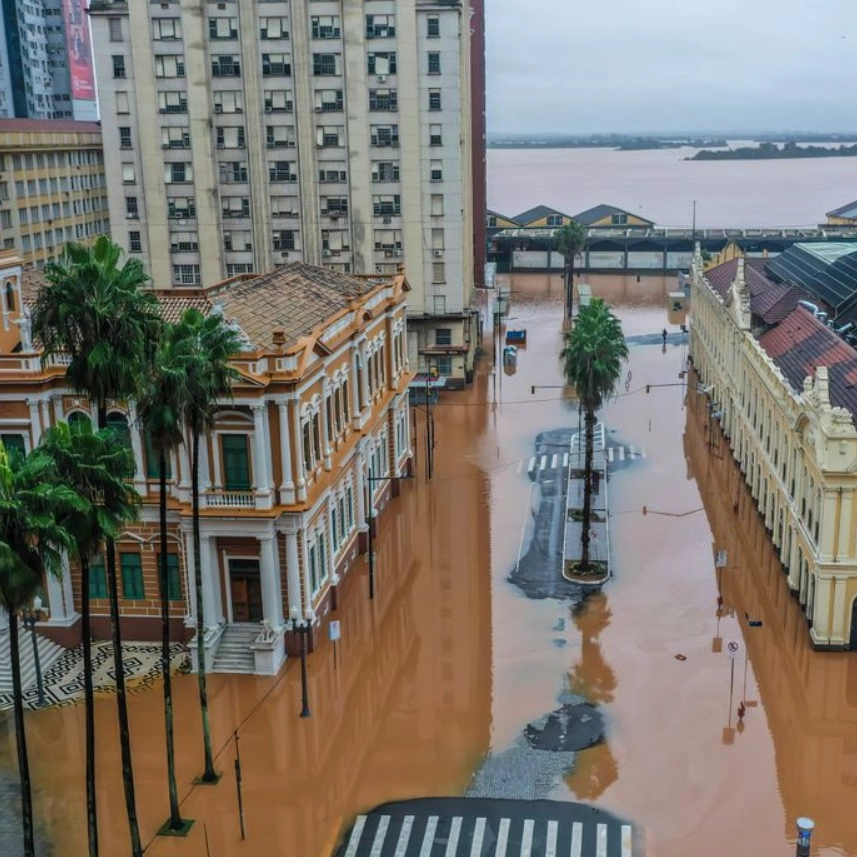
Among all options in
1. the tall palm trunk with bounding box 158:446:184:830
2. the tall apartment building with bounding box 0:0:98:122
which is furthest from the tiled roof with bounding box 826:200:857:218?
the tall palm trunk with bounding box 158:446:184:830

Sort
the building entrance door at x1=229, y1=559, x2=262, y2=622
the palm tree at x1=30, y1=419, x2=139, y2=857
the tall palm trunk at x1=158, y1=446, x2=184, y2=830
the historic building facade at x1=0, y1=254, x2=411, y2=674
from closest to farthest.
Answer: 1. the palm tree at x1=30, y1=419, x2=139, y2=857
2. the tall palm trunk at x1=158, y1=446, x2=184, y2=830
3. the historic building facade at x1=0, y1=254, x2=411, y2=674
4. the building entrance door at x1=229, y1=559, x2=262, y2=622

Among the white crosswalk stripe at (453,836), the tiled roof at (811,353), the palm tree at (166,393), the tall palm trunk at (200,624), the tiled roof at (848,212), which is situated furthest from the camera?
the tiled roof at (848,212)

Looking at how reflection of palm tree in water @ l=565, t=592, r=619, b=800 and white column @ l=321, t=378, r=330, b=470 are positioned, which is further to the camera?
white column @ l=321, t=378, r=330, b=470

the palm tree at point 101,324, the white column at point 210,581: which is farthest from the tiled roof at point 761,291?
the palm tree at point 101,324

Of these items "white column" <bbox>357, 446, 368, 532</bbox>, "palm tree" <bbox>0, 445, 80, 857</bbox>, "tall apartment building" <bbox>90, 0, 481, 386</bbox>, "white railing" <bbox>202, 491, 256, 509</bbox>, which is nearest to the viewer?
"palm tree" <bbox>0, 445, 80, 857</bbox>

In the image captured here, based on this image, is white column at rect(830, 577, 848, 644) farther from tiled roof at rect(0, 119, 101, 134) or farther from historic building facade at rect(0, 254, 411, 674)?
tiled roof at rect(0, 119, 101, 134)

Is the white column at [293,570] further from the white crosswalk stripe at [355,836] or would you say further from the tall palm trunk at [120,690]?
the tall palm trunk at [120,690]

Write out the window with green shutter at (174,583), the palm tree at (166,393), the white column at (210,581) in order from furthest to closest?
the window with green shutter at (174,583)
the white column at (210,581)
the palm tree at (166,393)

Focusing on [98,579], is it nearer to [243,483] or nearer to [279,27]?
[243,483]
